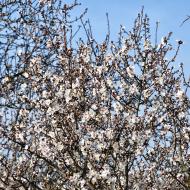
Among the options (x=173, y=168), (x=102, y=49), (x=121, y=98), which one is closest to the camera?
(x=173, y=168)

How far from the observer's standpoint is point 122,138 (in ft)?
17.6

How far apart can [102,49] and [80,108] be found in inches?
55.5

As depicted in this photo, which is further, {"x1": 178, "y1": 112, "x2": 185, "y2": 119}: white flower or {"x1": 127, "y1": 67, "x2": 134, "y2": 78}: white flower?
{"x1": 127, "y1": 67, "x2": 134, "y2": 78}: white flower

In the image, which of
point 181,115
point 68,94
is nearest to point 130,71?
point 181,115

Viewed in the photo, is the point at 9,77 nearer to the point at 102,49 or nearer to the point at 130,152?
the point at 102,49

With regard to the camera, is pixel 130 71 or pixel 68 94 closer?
pixel 68 94

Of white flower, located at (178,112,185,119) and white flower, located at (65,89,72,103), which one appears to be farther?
white flower, located at (178,112,185,119)

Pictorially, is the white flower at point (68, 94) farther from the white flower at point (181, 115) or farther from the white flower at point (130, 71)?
the white flower at point (181, 115)

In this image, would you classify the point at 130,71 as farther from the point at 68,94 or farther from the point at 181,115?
the point at 68,94

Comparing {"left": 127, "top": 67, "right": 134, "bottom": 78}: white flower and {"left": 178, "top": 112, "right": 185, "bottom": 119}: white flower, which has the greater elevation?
{"left": 127, "top": 67, "right": 134, "bottom": 78}: white flower

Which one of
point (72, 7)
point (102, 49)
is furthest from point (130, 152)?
point (72, 7)

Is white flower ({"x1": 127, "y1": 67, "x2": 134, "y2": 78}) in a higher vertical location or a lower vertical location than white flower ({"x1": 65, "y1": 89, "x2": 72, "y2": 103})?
higher

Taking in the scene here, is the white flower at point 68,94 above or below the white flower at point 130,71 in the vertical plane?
below

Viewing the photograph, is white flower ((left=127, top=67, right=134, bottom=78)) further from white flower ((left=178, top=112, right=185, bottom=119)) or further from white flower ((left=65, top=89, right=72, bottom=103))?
white flower ((left=65, top=89, right=72, bottom=103))
